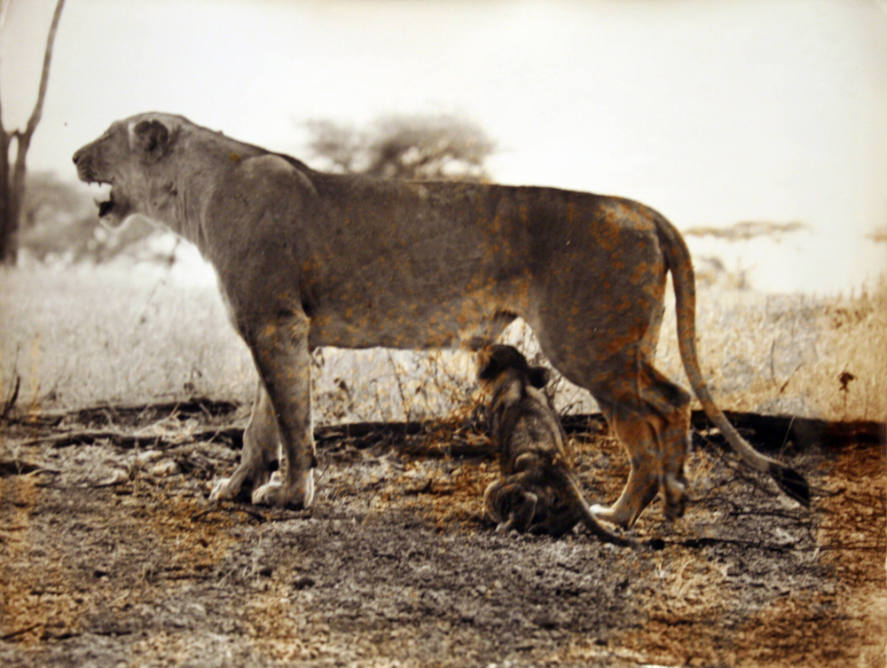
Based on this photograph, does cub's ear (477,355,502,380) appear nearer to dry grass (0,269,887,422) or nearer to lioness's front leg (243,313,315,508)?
dry grass (0,269,887,422)

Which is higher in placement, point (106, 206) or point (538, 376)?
point (106, 206)

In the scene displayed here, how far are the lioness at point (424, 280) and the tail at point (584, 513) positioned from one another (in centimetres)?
7

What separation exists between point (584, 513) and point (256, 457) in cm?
100

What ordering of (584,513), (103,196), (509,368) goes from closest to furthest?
(584,513)
(509,368)
(103,196)

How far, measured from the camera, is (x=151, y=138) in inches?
104

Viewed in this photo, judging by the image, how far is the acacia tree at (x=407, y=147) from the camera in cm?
266

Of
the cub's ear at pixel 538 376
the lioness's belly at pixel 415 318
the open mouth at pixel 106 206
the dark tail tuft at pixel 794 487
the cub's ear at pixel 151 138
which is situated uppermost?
the cub's ear at pixel 151 138

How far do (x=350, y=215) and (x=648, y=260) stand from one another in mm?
907

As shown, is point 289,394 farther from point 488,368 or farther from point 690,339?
point 690,339

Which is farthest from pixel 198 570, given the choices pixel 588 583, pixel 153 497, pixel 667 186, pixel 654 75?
pixel 654 75

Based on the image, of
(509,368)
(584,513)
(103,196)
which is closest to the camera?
(584,513)

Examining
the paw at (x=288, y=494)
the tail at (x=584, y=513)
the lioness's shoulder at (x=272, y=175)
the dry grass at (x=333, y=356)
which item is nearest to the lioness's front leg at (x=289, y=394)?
the paw at (x=288, y=494)

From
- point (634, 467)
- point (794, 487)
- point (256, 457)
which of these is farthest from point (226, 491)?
point (794, 487)

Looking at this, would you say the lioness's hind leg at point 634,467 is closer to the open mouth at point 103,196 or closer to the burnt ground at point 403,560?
the burnt ground at point 403,560
